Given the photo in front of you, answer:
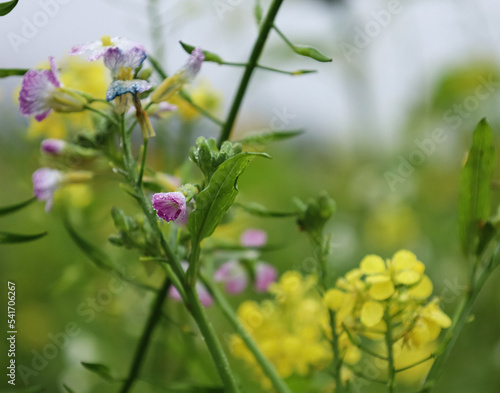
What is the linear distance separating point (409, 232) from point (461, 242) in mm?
1392

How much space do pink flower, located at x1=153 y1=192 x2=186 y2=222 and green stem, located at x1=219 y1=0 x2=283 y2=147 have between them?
0.56 feet

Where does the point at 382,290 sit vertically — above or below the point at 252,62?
below

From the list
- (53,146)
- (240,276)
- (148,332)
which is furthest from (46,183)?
(240,276)

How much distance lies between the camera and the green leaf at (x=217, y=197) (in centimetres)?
40

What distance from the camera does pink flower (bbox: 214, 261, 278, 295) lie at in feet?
2.39

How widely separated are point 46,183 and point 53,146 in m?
0.04

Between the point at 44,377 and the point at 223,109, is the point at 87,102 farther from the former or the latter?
the point at 44,377

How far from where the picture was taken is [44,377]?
128cm

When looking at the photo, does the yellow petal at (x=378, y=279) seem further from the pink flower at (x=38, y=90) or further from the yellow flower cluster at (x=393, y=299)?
the pink flower at (x=38, y=90)

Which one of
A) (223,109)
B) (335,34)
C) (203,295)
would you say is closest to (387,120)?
(335,34)

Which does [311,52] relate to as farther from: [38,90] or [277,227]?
[277,227]

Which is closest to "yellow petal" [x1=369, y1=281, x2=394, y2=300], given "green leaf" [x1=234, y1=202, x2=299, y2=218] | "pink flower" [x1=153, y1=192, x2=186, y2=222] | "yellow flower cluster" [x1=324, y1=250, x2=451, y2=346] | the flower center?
"yellow flower cluster" [x1=324, y1=250, x2=451, y2=346]

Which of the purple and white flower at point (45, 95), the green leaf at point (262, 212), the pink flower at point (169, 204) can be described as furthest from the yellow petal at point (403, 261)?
the purple and white flower at point (45, 95)

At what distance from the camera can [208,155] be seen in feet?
1.45
